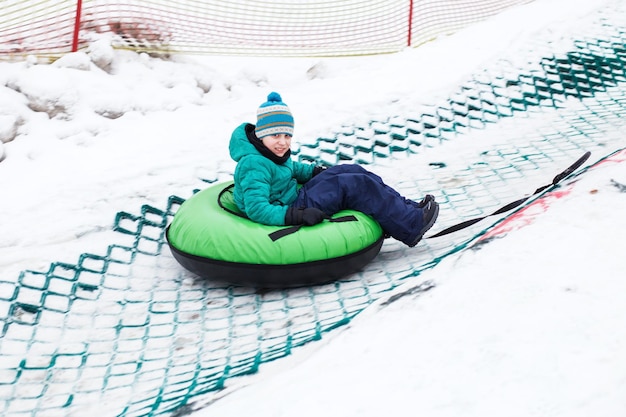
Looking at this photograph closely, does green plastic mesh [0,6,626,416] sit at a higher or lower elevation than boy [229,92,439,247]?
lower

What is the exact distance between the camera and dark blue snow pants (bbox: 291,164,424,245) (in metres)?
3.09

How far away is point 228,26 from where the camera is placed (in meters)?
6.89

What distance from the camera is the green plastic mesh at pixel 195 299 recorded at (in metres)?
2.42

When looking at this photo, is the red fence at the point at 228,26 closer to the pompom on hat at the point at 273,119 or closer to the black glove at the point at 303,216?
the pompom on hat at the point at 273,119

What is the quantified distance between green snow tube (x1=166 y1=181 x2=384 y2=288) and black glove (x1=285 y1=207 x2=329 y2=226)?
0.09 ft

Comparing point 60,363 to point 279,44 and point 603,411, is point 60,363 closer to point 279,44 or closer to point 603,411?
point 603,411

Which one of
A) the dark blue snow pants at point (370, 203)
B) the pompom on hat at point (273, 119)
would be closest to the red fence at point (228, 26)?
the pompom on hat at point (273, 119)

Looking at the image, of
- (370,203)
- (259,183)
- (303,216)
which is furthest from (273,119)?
(370,203)

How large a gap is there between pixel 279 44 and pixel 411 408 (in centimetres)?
582

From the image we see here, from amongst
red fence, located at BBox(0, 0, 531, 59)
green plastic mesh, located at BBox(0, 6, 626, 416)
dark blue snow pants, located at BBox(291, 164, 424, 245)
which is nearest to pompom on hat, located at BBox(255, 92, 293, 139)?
dark blue snow pants, located at BBox(291, 164, 424, 245)

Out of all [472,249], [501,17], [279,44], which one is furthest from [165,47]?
[472,249]

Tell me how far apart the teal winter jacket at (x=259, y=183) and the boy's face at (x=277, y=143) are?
51mm

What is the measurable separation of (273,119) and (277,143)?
0.11 m

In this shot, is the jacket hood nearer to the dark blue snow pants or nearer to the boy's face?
the boy's face
